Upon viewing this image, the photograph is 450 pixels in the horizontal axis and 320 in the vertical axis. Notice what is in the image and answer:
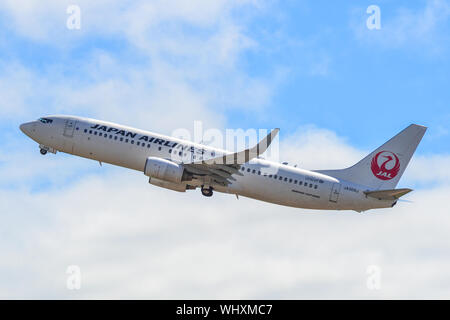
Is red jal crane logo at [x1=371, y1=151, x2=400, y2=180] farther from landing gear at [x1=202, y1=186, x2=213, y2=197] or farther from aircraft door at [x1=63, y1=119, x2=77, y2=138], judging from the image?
aircraft door at [x1=63, y1=119, x2=77, y2=138]

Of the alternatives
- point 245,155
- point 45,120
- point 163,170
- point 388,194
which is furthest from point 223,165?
point 45,120

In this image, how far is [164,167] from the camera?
59094 mm

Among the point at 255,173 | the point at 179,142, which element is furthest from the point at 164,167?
the point at 255,173

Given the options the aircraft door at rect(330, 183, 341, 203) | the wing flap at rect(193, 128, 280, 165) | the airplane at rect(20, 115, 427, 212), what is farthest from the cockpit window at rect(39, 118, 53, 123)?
the aircraft door at rect(330, 183, 341, 203)

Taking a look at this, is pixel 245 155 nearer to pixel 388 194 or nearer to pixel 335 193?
pixel 335 193

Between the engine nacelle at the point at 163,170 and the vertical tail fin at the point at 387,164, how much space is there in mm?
13003

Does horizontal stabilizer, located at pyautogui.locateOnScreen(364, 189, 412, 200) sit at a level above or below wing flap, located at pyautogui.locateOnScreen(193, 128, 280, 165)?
below

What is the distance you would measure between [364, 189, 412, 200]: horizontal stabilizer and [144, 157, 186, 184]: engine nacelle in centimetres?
1642

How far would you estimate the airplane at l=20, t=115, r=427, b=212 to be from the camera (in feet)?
198

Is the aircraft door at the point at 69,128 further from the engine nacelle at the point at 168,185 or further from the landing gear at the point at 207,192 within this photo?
the landing gear at the point at 207,192

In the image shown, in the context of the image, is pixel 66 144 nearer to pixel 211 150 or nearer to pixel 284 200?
pixel 211 150

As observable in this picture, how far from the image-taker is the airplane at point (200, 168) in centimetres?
6027

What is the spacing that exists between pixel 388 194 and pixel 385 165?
507 centimetres

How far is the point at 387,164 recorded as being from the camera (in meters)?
65.3
